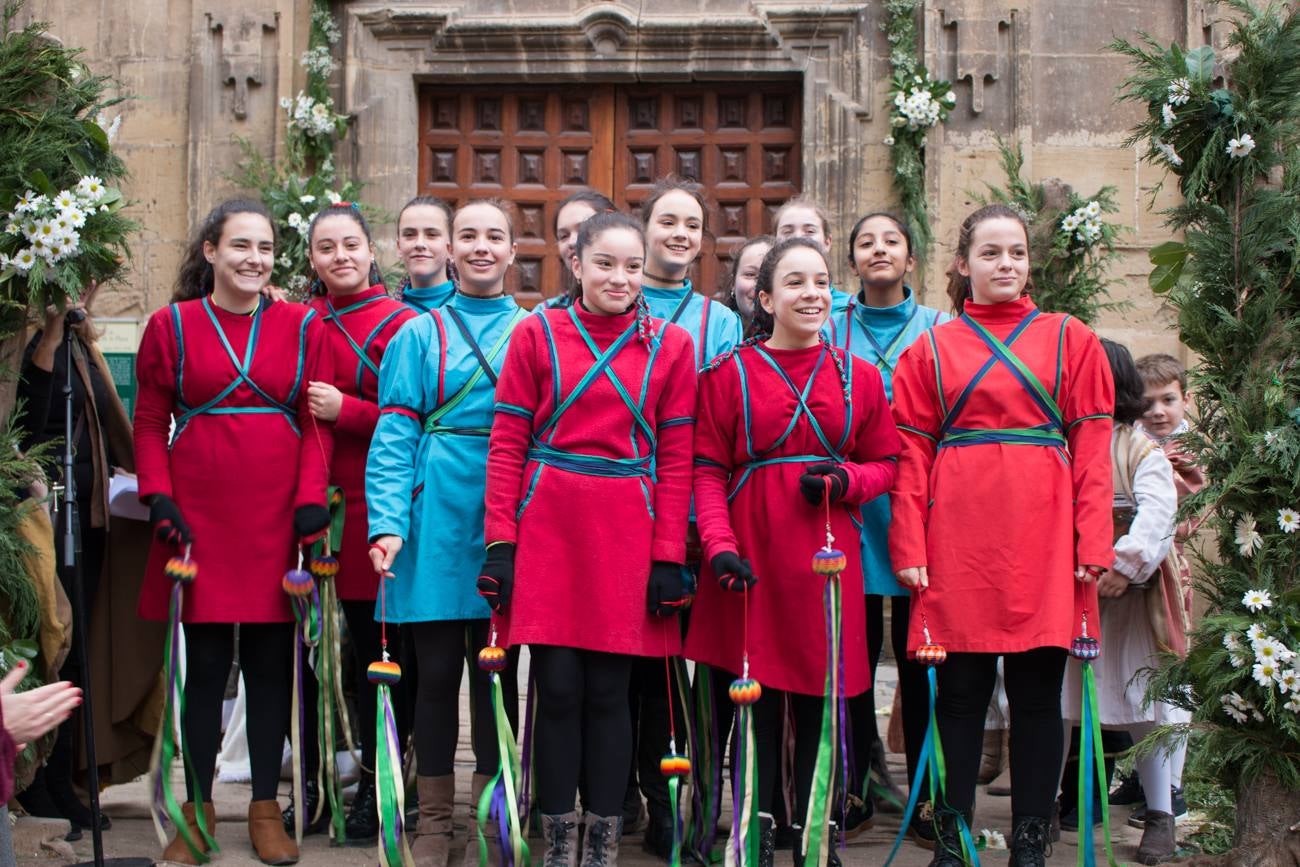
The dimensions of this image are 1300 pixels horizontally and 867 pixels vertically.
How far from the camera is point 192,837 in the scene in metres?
4.39

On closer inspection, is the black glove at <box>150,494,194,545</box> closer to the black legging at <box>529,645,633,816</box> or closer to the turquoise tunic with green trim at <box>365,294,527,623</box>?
the turquoise tunic with green trim at <box>365,294,527,623</box>

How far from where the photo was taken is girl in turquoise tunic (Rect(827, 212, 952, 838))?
4.60 metres

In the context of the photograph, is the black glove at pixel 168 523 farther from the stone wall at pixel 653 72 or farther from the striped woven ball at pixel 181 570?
the stone wall at pixel 653 72

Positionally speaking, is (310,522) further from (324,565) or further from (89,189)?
(89,189)

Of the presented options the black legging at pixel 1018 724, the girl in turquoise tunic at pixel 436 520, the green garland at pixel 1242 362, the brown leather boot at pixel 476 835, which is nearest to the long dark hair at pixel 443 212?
the girl in turquoise tunic at pixel 436 520

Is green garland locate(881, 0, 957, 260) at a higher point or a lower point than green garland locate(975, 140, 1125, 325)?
higher

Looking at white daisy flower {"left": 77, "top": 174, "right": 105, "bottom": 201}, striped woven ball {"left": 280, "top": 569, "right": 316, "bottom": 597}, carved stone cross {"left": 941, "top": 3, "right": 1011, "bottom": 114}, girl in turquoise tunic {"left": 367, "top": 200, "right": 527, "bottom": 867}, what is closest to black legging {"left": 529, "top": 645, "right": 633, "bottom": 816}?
girl in turquoise tunic {"left": 367, "top": 200, "right": 527, "bottom": 867}

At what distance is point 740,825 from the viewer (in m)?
4.04

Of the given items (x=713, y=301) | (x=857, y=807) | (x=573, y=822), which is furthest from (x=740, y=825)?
(x=713, y=301)

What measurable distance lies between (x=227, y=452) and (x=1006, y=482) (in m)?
2.31

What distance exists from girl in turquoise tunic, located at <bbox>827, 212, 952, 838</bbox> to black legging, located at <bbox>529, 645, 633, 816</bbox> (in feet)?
2.94

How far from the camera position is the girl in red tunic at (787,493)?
4137 mm

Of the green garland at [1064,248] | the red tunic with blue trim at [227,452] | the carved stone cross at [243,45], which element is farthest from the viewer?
the carved stone cross at [243,45]

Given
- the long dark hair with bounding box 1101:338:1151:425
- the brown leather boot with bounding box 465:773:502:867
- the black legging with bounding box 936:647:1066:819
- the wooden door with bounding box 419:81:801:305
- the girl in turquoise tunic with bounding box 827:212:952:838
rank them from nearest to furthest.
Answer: the black legging with bounding box 936:647:1066:819 < the brown leather boot with bounding box 465:773:502:867 < the girl in turquoise tunic with bounding box 827:212:952:838 < the long dark hair with bounding box 1101:338:1151:425 < the wooden door with bounding box 419:81:801:305
